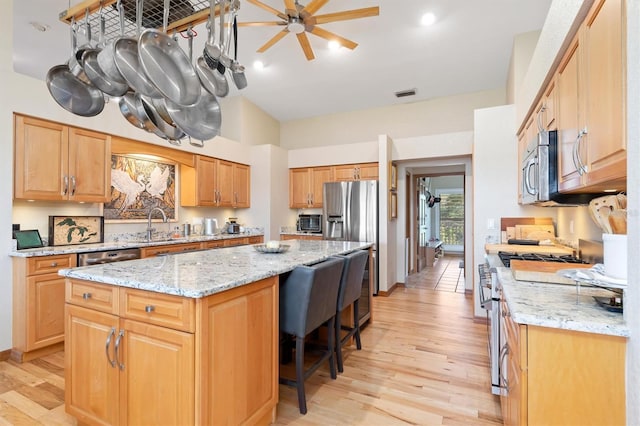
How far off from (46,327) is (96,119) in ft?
6.85

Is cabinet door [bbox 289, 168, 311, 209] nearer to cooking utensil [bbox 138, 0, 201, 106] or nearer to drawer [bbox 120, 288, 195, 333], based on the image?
cooking utensil [bbox 138, 0, 201, 106]

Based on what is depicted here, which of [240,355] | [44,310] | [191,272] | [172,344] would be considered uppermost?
[191,272]

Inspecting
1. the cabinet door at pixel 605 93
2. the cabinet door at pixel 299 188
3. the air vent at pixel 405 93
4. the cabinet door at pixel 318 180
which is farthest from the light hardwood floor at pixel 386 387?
the air vent at pixel 405 93

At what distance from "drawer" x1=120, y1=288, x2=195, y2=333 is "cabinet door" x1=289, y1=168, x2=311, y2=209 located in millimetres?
4293

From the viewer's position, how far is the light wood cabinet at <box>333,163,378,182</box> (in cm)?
513

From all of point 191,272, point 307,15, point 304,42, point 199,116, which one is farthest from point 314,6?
point 191,272

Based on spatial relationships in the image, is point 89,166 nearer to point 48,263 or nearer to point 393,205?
point 48,263

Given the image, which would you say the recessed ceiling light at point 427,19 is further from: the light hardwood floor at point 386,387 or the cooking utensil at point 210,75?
the light hardwood floor at point 386,387

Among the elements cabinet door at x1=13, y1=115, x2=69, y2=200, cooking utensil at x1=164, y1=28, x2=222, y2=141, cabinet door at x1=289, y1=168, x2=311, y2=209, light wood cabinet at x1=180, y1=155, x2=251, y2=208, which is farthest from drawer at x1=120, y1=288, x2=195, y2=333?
cabinet door at x1=289, y1=168, x2=311, y2=209

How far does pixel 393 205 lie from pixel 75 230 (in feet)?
14.1

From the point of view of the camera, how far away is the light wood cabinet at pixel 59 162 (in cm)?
279

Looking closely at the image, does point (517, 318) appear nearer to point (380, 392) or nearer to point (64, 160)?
point (380, 392)

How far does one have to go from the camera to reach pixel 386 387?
225cm

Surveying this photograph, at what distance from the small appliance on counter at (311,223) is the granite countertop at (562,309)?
4051 mm
